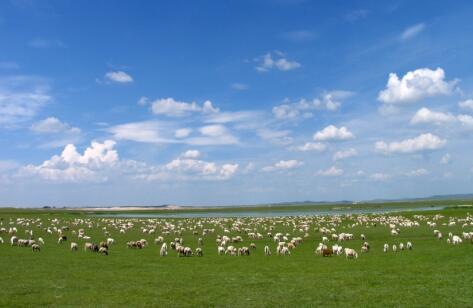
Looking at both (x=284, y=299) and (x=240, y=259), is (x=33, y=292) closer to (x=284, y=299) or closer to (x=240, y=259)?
(x=284, y=299)

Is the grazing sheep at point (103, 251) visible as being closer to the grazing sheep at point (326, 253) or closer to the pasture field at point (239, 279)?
the pasture field at point (239, 279)

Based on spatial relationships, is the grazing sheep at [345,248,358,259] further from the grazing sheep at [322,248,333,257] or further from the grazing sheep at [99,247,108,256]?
the grazing sheep at [99,247,108,256]

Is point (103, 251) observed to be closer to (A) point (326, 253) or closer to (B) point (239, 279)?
(B) point (239, 279)

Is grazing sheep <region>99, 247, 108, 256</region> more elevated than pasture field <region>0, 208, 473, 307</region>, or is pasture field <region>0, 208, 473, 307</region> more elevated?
grazing sheep <region>99, 247, 108, 256</region>

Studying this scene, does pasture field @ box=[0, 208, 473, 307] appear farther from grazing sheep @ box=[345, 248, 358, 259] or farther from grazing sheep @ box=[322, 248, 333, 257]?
grazing sheep @ box=[322, 248, 333, 257]

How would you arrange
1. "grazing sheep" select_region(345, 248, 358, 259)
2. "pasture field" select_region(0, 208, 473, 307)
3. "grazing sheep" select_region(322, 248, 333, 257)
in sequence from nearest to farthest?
"pasture field" select_region(0, 208, 473, 307) → "grazing sheep" select_region(345, 248, 358, 259) → "grazing sheep" select_region(322, 248, 333, 257)

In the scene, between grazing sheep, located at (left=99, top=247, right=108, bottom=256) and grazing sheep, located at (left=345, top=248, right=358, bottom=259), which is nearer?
grazing sheep, located at (left=345, top=248, right=358, bottom=259)

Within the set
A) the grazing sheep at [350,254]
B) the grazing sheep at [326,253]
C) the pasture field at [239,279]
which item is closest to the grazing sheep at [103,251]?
the pasture field at [239,279]

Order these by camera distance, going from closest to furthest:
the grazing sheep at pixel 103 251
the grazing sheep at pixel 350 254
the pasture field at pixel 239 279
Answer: the pasture field at pixel 239 279, the grazing sheep at pixel 350 254, the grazing sheep at pixel 103 251

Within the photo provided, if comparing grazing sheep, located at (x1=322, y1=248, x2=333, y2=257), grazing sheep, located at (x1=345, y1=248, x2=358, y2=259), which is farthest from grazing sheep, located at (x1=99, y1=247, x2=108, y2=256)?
grazing sheep, located at (x1=345, y1=248, x2=358, y2=259)

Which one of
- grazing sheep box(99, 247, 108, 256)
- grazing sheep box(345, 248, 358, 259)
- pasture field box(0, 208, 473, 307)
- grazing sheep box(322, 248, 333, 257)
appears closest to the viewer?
pasture field box(0, 208, 473, 307)

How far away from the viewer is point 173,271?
26.9 meters

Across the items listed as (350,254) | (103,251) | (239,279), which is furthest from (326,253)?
(103,251)

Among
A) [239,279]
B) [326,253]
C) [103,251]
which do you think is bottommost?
[239,279]
